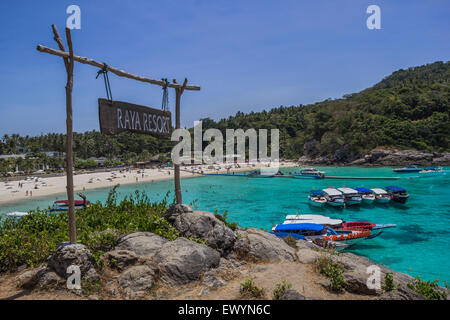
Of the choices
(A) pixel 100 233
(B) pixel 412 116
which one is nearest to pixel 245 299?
(A) pixel 100 233

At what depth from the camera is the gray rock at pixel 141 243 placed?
5.77 metres

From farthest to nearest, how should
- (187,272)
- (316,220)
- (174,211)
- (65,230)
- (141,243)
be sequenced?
(316,220) → (174,211) → (65,230) → (141,243) → (187,272)

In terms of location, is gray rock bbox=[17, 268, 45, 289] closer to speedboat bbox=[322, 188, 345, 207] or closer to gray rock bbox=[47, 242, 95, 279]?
gray rock bbox=[47, 242, 95, 279]

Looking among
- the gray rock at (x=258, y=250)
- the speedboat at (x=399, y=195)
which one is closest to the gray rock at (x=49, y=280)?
the gray rock at (x=258, y=250)

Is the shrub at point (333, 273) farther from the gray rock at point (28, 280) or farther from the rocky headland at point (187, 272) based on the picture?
the gray rock at point (28, 280)

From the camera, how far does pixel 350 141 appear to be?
78500 mm

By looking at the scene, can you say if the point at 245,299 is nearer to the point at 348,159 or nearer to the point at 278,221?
the point at 278,221

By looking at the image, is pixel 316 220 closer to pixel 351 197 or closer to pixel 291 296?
pixel 351 197

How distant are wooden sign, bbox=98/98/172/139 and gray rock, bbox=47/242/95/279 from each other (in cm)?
215

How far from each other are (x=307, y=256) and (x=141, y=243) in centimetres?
433

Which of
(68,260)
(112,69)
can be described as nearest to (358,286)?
(68,260)

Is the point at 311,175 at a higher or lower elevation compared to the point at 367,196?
higher

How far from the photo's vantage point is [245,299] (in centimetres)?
476
